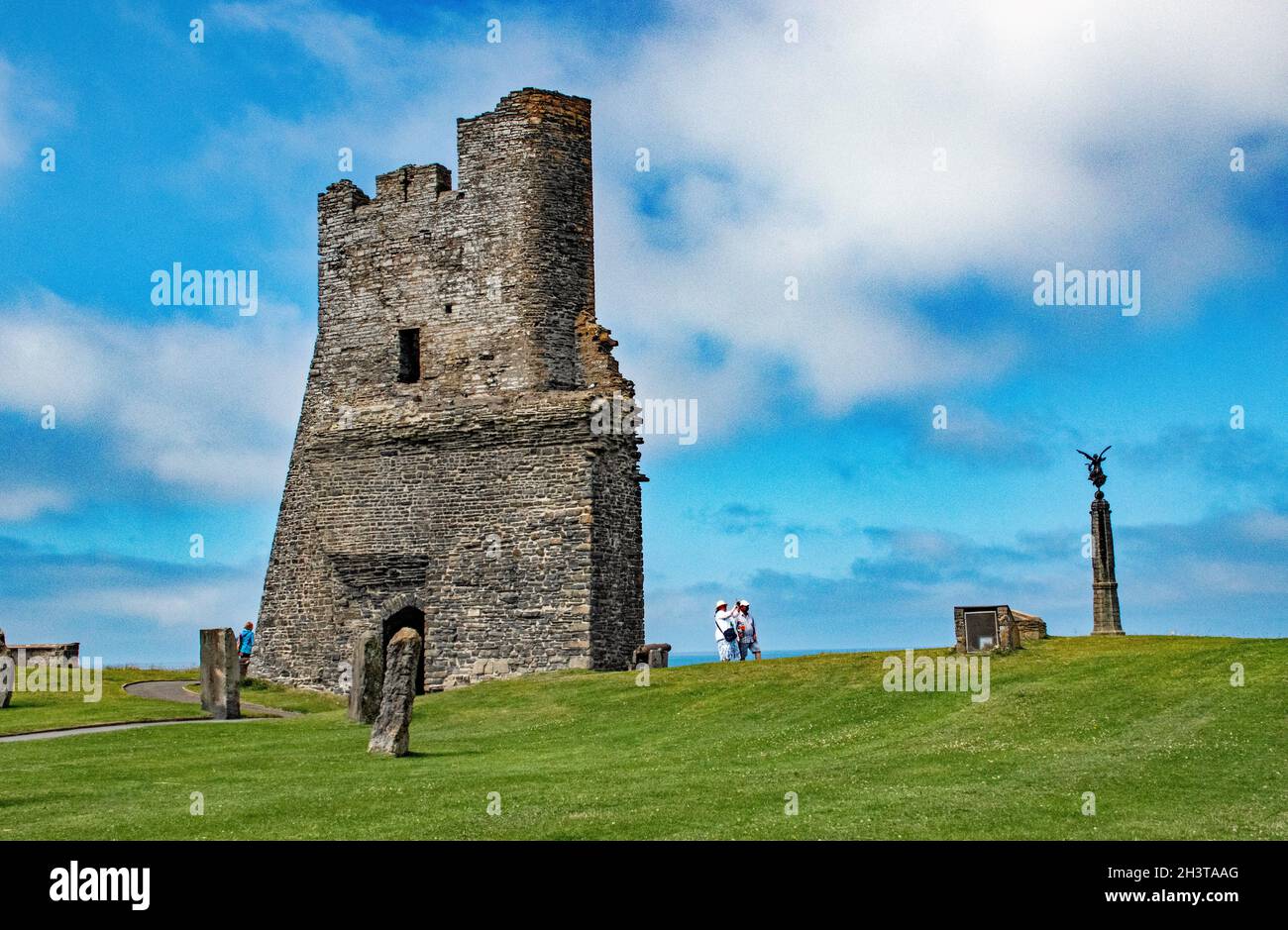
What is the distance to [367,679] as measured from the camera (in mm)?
25812

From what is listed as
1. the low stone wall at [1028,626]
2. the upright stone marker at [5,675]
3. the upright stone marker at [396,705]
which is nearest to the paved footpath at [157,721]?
the upright stone marker at [5,675]

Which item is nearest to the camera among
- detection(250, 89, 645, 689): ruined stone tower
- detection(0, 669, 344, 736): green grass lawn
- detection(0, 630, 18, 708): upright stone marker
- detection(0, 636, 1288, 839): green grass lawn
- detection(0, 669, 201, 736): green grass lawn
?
detection(0, 636, 1288, 839): green grass lawn

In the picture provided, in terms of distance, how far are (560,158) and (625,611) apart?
480 inches

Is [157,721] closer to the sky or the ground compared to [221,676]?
closer to the ground

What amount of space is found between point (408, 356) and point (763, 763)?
2148 centimetres

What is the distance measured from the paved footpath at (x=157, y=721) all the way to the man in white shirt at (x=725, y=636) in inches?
401

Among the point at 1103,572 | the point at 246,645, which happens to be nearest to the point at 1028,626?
the point at 1103,572

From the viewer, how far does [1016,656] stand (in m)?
24.7

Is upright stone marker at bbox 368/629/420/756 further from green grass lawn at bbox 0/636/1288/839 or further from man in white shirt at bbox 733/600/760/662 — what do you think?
man in white shirt at bbox 733/600/760/662

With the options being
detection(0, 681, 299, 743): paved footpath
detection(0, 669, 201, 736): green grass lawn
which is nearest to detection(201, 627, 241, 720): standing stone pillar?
detection(0, 681, 299, 743): paved footpath

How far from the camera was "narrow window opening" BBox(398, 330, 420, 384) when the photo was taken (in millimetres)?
36812

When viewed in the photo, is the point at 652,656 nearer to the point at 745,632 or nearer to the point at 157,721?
the point at 745,632
